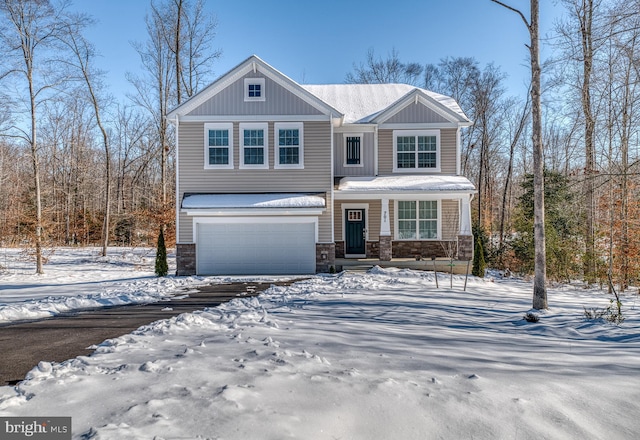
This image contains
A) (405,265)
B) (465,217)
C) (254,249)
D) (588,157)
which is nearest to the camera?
(588,157)

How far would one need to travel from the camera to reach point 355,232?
1647cm

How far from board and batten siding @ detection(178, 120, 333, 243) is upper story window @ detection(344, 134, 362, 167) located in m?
2.01

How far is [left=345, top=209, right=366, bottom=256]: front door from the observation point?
53.9ft

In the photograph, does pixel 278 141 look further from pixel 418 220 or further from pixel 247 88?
pixel 418 220

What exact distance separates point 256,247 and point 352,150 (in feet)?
19.3

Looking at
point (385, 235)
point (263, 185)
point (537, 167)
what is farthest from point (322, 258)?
point (537, 167)

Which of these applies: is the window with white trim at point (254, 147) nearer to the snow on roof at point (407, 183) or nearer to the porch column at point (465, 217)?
the snow on roof at point (407, 183)

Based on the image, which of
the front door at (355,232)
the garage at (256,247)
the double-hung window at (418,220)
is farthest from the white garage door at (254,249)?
the double-hung window at (418,220)

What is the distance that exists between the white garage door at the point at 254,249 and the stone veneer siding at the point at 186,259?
18 centimetres

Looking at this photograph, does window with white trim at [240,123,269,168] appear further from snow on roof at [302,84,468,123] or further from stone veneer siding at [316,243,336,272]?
snow on roof at [302,84,468,123]

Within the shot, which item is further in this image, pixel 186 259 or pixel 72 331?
pixel 186 259

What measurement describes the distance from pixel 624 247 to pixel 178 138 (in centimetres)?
1543

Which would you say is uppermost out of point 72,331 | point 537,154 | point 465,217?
point 537,154

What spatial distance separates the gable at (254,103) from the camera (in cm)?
1450
